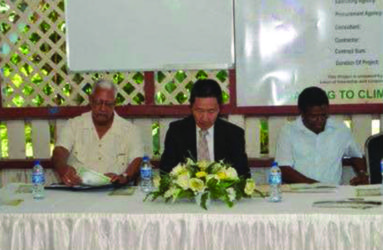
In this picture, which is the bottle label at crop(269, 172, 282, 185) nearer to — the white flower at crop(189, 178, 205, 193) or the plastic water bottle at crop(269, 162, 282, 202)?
the plastic water bottle at crop(269, 162, 282, 202)

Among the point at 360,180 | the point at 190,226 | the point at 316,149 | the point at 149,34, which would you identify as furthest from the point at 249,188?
the point at 149,34

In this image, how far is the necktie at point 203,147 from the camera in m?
4.45

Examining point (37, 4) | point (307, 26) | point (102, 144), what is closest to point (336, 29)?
point (307, 26)

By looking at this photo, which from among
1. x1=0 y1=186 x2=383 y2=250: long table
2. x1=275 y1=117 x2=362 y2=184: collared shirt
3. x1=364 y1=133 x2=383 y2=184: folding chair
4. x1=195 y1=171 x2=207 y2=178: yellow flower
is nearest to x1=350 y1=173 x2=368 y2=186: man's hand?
x1=364 y1=133 x2=383 y2=184: folding chair

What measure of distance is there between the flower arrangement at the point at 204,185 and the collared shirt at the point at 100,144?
1198mm

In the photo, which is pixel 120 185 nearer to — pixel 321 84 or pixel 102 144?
pixel 102 144

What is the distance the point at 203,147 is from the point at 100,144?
2.28ft

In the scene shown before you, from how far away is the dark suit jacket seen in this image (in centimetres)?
442

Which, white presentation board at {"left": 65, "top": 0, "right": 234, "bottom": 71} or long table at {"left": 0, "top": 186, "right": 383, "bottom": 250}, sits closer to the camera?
long table at {"left": 0, "top": 186, "right": 383, "bottom": 250}

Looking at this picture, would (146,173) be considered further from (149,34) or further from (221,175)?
(149,34)

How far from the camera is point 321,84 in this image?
5199mm

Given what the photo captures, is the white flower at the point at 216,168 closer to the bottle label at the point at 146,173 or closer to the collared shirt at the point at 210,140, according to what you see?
the bottle label at the point at 146,173

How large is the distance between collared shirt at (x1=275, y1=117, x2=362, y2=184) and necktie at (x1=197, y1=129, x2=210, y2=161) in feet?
1.64

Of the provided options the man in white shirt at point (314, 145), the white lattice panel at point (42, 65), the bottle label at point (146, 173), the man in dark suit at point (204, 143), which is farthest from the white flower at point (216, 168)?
the white lattice panel at point (42, 65)
